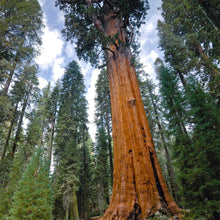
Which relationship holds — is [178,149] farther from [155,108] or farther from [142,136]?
[155,108]

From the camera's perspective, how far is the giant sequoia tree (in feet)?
10.5

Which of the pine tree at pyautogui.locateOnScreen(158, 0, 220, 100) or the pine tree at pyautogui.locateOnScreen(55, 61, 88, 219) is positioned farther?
the pine tree at pyautogui.locateOnScreen(55, 61, 88, 219)

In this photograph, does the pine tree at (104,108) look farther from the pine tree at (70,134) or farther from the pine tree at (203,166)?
the pine tree at (203,166)

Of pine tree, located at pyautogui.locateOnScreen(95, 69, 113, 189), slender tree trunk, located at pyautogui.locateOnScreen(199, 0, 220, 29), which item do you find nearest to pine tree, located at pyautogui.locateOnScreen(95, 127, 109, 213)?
pine tree, located at pyautogui.locateOnScreen(95, 69, 113, 189)

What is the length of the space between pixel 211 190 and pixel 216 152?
33.7 inches

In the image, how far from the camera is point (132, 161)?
372cm

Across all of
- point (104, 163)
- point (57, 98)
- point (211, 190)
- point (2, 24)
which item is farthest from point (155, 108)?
point (2, 24)

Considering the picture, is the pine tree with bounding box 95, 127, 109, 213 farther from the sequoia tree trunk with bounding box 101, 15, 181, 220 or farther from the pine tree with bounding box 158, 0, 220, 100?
the sequoia tree trunk with bounding box 101, 15, 181, 220

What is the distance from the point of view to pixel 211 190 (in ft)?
10.4

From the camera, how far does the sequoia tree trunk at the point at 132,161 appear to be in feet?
10.3

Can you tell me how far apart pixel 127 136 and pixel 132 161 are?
0.69 m

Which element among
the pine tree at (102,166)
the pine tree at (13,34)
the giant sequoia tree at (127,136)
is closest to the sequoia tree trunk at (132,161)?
the giant sequoia tree at (127,136)

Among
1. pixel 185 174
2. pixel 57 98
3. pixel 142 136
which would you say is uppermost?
pixel 57 98

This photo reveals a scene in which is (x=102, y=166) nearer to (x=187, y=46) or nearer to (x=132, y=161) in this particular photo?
(x=132, y=161)
